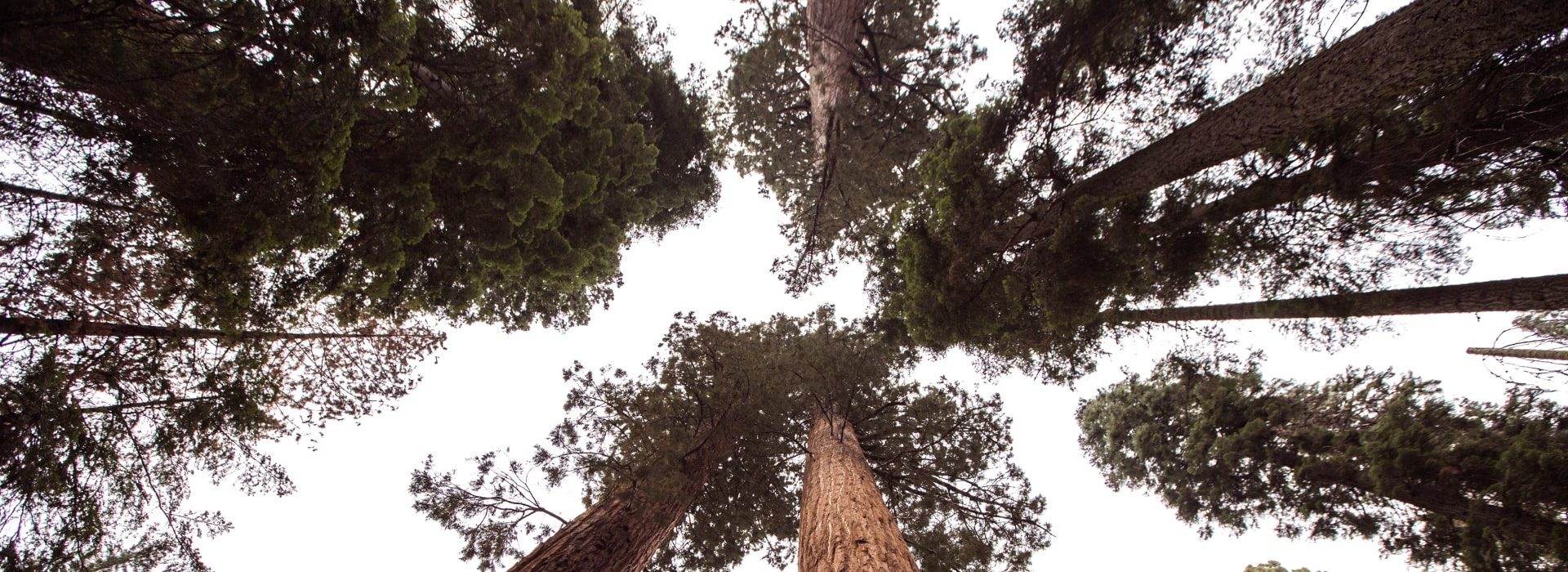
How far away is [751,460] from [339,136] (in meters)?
5.98

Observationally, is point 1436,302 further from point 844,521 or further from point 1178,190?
point 844,521

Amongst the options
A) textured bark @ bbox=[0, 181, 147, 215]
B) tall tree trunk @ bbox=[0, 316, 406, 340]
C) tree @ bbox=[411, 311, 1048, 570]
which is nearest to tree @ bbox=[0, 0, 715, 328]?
textured bark @ bbox=[0, 181, 147, 215]

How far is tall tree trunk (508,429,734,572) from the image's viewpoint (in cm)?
465

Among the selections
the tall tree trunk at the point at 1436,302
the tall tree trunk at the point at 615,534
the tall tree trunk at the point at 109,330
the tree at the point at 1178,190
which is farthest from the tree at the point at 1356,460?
the tall tree trunk at the point at 109,330

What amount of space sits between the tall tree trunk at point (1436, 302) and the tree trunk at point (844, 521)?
3.47m

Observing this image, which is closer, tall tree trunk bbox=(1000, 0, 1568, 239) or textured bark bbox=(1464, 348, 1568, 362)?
tall tree trunk bbox=(1000, 0, 1568, 239)

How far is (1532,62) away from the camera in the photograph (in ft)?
11.9

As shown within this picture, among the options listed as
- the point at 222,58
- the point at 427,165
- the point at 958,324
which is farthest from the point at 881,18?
the point at 222,58

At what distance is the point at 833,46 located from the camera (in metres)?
7.71

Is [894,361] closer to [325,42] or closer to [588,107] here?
[588,107]

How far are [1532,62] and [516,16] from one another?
8.17 meters

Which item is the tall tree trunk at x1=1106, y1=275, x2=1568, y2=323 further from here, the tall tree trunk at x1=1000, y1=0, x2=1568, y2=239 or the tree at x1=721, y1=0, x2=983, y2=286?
the tree at x1=721, y1=0, x2=983, y2=286

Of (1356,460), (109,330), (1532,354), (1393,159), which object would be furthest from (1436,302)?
(109,330)

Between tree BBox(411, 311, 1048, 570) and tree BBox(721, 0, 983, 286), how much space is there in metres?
2.14
